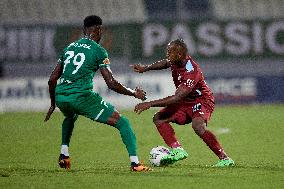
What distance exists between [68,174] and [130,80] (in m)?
12.9

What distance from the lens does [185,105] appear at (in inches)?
444

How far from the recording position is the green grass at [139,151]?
918 cm

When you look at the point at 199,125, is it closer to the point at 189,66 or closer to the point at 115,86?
the point at 189,66

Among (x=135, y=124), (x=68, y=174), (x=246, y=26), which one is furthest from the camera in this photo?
(x=246, y=26)

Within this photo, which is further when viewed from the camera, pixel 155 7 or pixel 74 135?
pixel 155 7

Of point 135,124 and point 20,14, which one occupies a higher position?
point 20,14

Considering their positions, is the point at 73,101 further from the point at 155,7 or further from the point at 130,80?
the point at 155,7

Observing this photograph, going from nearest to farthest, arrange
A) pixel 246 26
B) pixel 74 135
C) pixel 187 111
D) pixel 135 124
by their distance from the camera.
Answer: pixel 187 111
pixel 74 135
pixel 135 124
pixel 246 26

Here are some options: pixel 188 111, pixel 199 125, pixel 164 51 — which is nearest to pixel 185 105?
pixel 188 111

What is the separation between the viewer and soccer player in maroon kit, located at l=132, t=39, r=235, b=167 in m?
10.8

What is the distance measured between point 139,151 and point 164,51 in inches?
426

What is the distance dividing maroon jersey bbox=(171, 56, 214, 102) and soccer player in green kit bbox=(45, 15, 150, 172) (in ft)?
3.28

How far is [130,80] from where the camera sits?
74.4ft

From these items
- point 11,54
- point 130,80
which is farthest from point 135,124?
point 11,54
